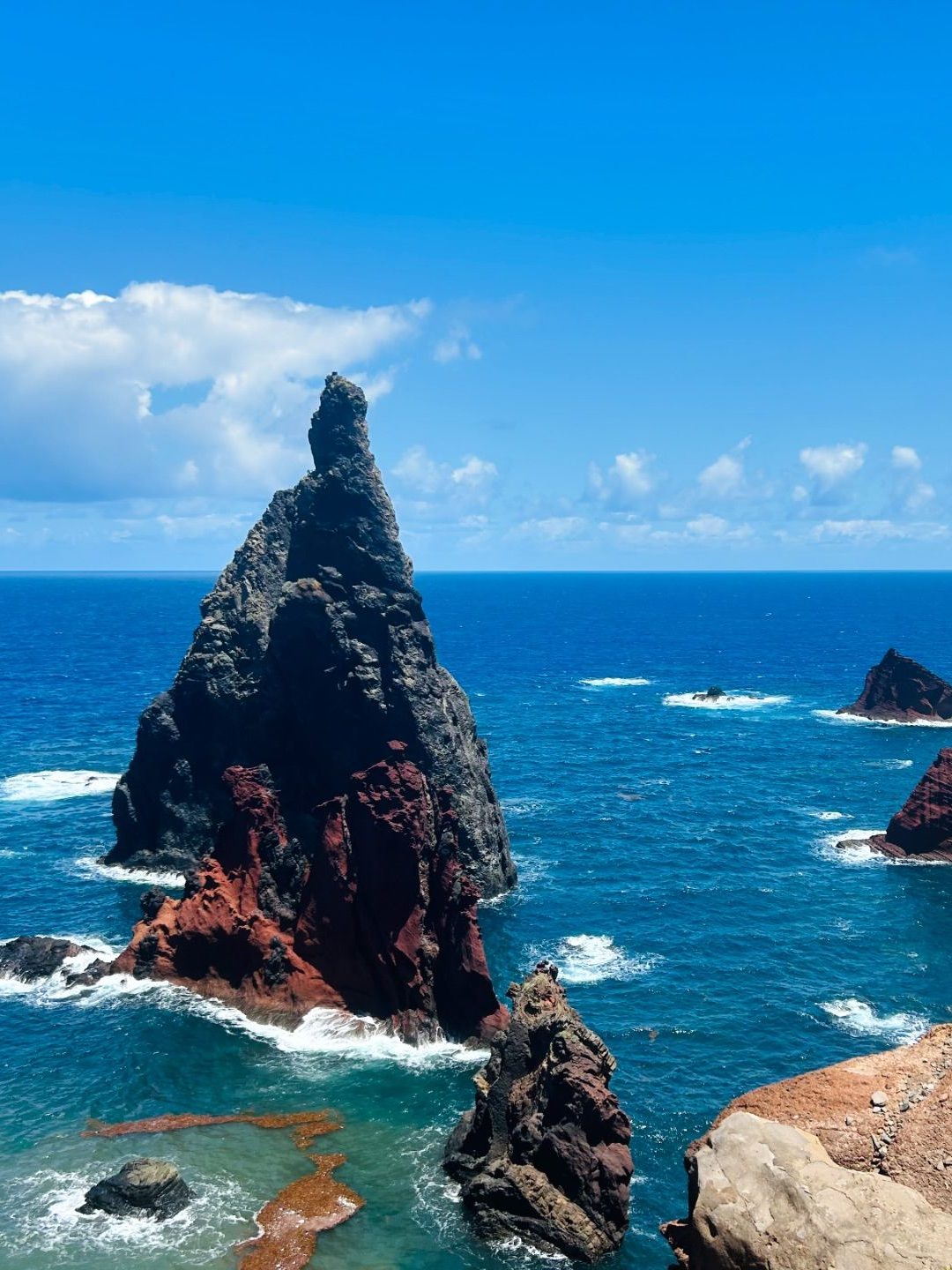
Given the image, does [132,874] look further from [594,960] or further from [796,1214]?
[796,1214]

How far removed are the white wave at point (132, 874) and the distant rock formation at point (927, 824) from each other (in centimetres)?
5731

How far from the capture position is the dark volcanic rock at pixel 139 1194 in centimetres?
4288

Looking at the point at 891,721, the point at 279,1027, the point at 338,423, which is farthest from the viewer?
the point at 891,721

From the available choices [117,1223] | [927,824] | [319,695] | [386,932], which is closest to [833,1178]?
[117,1223]

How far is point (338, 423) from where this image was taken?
79.8 metres

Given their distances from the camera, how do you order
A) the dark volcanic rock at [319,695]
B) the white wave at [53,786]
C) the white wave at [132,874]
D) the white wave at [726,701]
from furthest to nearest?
the white wave at [726,701] < the white wave at [53,786] < the white wave at [132,874] < the dark volcanic rock at [319,695]

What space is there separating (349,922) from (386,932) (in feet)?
8.82

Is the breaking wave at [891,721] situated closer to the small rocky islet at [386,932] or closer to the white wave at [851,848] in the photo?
the white wave at [851,848]

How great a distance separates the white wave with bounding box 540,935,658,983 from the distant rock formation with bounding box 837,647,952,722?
89.6 meters

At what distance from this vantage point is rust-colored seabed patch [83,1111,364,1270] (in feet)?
133

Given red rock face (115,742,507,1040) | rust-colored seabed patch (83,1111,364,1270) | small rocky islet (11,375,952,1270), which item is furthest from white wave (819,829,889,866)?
rust-colored seabed patch (83,1111,364,1270)

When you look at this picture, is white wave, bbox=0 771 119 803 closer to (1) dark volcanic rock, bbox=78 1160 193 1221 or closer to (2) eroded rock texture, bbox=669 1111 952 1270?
(1) dark volcanic rock, bbox=78 1160 193 1221

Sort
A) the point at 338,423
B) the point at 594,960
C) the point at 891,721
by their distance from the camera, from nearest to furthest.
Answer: the point at 594,960 → the point at 338,423 → the point at 891,721

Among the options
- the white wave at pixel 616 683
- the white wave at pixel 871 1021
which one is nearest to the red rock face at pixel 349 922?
the white wave at pixel 871 1021
